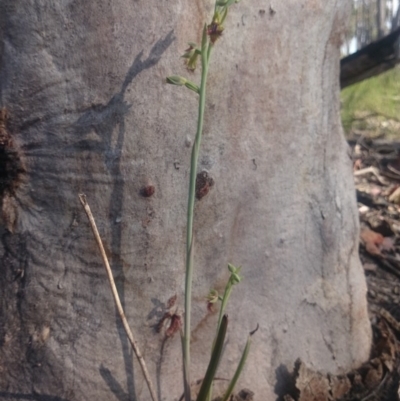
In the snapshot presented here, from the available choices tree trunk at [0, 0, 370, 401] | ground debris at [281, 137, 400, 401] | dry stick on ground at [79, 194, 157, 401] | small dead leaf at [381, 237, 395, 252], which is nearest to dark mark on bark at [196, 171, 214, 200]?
tree trunk at [0, 0, 370, 401]

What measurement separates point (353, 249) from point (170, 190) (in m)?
0.47

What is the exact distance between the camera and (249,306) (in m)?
1.05

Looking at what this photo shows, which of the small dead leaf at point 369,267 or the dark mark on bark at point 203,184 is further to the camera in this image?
the small dead leaf at point 369,267

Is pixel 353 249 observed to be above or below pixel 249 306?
above

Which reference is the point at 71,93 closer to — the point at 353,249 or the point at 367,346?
the point at 353,249

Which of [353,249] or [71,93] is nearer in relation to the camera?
[71,93]

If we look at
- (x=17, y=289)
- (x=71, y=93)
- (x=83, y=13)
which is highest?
(x=83, y=13)

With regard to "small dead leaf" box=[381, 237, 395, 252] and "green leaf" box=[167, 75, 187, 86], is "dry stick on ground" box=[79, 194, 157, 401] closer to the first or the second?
"green leaf" box=[167, 75, 187, 86]

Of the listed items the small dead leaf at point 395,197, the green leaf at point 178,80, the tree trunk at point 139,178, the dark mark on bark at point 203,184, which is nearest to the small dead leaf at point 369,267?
the tree trunk at point 139,178

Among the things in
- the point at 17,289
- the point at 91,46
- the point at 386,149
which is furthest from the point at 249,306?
the point at 386,149

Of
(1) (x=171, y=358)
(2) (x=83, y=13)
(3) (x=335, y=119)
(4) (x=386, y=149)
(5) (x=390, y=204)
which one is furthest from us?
(4) (x=386, y=149)

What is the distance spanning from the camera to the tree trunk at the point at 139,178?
0.87 meters

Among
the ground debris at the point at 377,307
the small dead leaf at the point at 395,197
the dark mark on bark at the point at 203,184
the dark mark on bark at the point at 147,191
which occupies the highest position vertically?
the small dead leaf at the point at 395,197

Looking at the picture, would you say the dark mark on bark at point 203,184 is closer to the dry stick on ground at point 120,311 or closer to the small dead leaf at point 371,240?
the dry stick on ground at point 120,311
